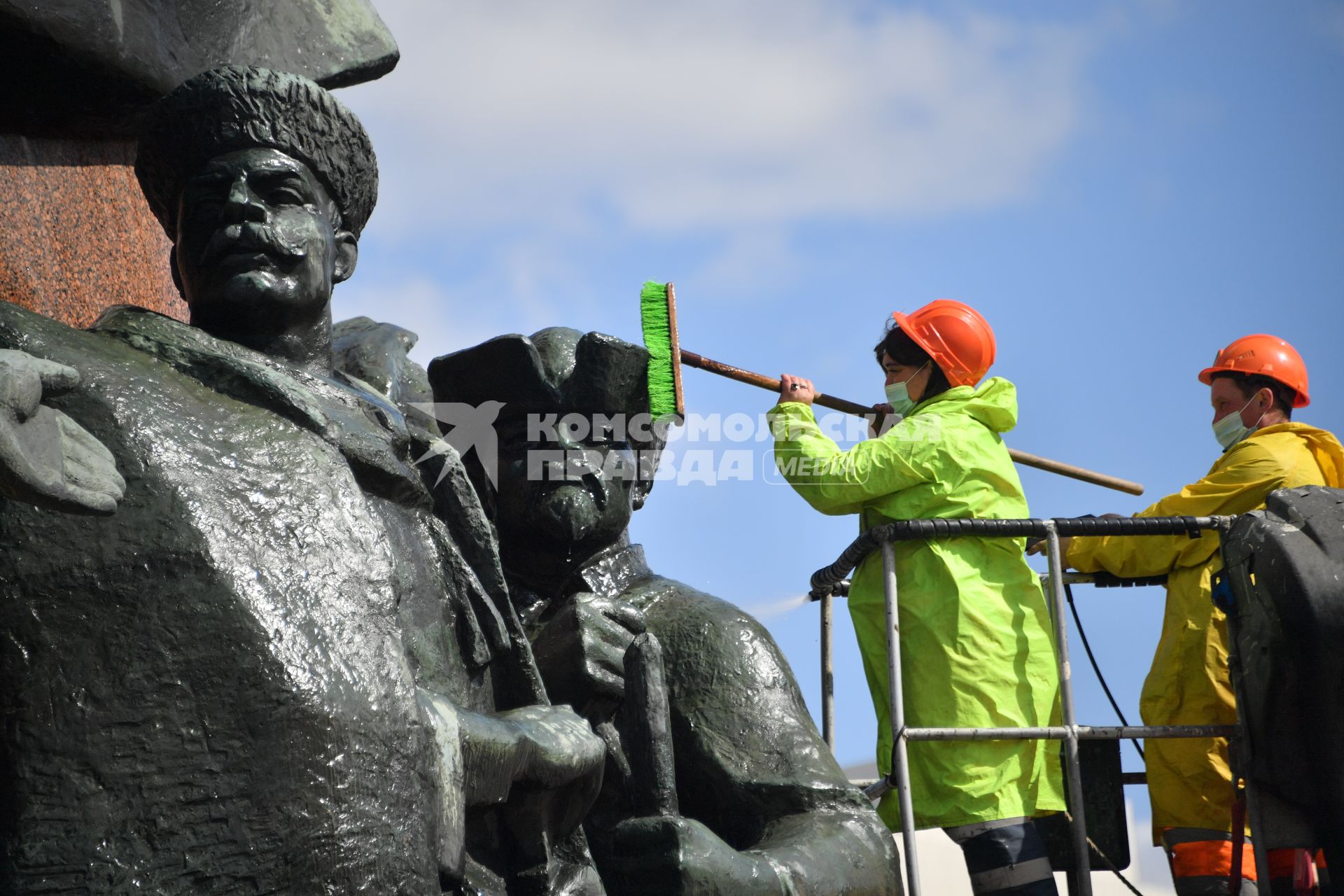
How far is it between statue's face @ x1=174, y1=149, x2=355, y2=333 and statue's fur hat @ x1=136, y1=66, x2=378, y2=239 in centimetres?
4

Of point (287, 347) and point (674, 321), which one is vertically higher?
point (674, 321)

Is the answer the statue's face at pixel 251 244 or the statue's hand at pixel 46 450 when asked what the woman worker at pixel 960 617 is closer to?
the statue's face at pixel 251 244

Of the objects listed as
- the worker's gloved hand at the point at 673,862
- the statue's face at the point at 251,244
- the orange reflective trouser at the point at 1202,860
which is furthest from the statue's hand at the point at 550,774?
the orange reflective trouser at the point at 1202,860

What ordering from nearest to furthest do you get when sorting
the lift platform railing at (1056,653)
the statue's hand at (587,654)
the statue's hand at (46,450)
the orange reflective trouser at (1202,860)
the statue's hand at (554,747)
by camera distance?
the statue's hand at (46,450) → the statue's hand at (554,747) → the statue's hand at (587,654) → the lift platform railing at (1056,653) → the orange reflective trouser at (1202,860)

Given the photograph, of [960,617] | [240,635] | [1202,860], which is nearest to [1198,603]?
[1202,860]

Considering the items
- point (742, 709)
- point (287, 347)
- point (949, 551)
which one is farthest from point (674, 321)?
point (287, 347)

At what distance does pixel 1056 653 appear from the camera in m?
6.10

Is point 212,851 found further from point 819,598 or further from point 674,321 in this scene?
point 819,598

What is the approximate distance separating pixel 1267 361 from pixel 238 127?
395 centimetres

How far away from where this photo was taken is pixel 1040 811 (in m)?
5.95

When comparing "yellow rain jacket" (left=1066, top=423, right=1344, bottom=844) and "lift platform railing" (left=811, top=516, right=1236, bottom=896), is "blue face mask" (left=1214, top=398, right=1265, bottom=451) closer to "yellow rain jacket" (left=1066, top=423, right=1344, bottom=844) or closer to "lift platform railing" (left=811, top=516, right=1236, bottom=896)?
"yellow rain jacket" (left=1066, top=423, right=1344, bottom=844)

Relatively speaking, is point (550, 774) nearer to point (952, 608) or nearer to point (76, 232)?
point (952, 608)

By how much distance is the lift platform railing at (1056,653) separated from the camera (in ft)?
19.0

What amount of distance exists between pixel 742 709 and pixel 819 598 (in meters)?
1.67
